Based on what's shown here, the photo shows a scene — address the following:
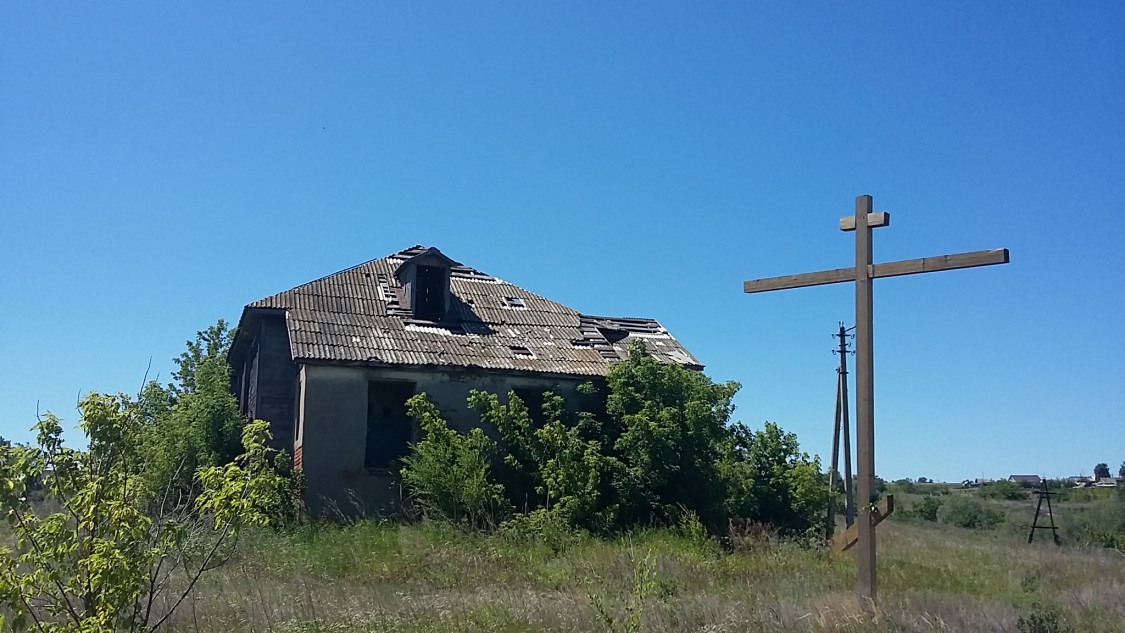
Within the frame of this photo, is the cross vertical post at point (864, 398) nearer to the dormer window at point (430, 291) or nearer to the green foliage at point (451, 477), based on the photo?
the green foliage at point (451, 477)

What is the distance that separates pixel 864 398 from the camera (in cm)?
925

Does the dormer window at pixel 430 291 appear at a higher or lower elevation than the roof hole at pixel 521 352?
higher

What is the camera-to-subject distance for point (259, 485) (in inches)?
248

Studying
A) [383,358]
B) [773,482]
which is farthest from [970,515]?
[383,358]

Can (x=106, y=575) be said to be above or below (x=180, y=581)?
above

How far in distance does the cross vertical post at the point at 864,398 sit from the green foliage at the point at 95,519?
217 inches

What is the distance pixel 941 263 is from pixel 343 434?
11.8 meters

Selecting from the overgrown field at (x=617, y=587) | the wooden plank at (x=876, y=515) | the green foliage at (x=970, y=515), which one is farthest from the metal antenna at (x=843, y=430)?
the wooden plank at (x=876, y=515)

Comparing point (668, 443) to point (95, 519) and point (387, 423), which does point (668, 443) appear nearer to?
point (387, 423)

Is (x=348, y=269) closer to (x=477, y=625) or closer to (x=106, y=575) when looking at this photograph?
(x=477, y=625)

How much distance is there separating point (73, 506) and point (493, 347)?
13857mm

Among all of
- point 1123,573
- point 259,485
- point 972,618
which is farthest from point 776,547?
point 259,485

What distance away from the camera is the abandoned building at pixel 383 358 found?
17547 mm

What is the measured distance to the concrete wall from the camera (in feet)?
57.0
